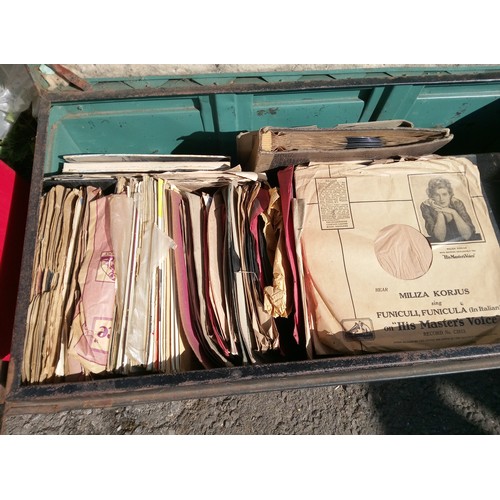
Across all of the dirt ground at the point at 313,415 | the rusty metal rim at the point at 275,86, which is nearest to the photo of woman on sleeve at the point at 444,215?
the rusty metal rim at the point at 275,86

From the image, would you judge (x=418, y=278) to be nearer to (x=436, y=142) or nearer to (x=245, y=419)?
(x=436, y=142)

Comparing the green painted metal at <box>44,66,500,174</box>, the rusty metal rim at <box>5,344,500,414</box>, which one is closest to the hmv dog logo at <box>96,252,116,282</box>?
the rusty metal rim at <box>5,344,500,414</box>

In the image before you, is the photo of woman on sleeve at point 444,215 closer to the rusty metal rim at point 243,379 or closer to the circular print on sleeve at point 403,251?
the circular print on sleeve at point 403,251

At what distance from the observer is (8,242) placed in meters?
1.33

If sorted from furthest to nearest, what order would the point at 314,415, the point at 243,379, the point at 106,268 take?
the point at 314,415
the point at 106,268
the point at 243,379

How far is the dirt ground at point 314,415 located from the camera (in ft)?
5.82

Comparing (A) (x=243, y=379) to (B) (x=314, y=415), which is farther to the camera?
(B) (x=314, y=415)

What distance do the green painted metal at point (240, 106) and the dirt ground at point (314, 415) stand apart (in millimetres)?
1302

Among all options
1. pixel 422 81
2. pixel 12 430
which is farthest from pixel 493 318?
pixel 12 430

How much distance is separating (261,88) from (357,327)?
99 cm

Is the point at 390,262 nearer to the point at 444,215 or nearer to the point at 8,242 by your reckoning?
the point at 444,215

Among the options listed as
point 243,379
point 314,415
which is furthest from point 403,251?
point 314,415

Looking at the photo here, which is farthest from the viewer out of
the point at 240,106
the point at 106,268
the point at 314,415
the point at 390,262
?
the point at 314,415

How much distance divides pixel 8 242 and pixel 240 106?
109cm
